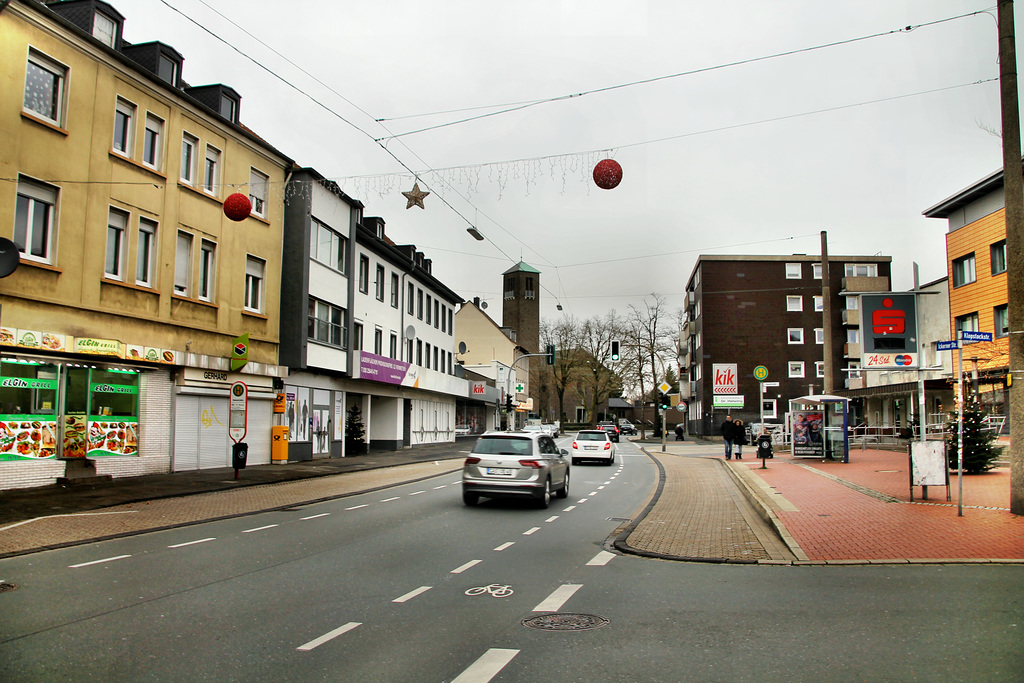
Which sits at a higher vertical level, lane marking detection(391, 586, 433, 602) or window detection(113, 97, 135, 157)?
window detection(113, 97, 135, 157)

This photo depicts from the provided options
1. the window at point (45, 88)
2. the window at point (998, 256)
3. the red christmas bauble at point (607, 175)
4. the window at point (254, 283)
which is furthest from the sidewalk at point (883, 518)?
the window at point (45, 88)

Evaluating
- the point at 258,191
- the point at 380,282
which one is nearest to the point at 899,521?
the point at 258,191

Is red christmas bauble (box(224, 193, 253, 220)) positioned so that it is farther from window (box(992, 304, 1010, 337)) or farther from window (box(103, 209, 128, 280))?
window (box(992, 304, 1010, 337))

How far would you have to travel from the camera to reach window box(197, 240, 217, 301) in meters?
23.3

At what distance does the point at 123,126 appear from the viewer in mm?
20188

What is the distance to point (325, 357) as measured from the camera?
29938mm

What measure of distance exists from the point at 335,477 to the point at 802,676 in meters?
19.9

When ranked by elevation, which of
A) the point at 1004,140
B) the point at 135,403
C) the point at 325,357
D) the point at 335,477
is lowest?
the point at 335,477

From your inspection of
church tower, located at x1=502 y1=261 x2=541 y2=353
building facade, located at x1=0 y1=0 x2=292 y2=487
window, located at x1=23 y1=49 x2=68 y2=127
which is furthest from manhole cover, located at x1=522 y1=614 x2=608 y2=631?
church tower, located at x1=502 y1=261 x2=541 y2=353

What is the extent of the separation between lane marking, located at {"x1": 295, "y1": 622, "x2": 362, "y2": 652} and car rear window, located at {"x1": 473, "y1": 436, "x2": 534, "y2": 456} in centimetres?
889

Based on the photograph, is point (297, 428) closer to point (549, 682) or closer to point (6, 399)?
point (6, 399)

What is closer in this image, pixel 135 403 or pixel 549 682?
pixel 549 682

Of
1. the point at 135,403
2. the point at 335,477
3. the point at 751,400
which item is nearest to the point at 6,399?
the point at 135,403

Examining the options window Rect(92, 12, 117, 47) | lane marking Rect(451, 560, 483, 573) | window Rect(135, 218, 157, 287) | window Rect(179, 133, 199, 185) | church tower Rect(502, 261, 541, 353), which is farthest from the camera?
church tower Rect(502, 261, 541, 353)
